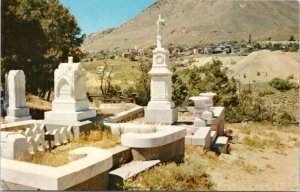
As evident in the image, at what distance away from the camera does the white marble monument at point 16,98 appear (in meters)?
10.8

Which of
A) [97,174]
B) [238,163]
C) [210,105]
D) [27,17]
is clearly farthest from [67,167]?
[27,17]

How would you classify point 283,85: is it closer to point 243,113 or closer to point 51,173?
point 243,113

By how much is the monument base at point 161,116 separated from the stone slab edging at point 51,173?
664 cm

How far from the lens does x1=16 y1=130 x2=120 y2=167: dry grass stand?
5.82 meters

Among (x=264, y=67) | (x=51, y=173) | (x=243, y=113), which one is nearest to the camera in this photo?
(x=51, y=173)

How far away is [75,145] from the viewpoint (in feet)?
24.9

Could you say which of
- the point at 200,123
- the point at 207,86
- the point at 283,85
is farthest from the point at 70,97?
the point at 283,85

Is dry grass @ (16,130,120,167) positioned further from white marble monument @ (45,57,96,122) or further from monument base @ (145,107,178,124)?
monument base @ (145,107,178,124)

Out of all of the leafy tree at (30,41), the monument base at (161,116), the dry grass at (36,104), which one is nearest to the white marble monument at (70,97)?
the monument base at (161,116)

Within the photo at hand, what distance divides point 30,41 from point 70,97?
7.72 m

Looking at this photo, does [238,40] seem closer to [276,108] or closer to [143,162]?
[276,108]

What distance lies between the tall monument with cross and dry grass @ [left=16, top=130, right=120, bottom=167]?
12.2ft

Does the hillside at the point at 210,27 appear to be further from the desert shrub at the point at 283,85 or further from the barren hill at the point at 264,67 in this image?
the desert shrub at the point at 283,85

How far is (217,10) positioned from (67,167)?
6038cm
